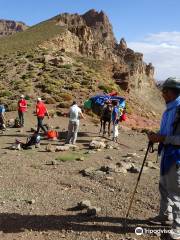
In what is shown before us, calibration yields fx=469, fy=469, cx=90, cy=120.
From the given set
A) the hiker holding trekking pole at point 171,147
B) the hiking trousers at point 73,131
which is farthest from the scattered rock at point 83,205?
the hiking trousers at point 73,131

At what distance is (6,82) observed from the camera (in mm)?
44625

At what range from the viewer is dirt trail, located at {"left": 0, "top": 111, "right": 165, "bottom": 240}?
7469mm

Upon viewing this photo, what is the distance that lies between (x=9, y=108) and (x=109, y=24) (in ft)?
493

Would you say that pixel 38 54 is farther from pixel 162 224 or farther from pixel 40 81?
pixel 162 224

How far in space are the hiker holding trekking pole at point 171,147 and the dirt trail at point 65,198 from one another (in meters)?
0.73

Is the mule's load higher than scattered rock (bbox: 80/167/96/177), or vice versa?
the mule's load

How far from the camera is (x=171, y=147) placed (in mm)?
6613

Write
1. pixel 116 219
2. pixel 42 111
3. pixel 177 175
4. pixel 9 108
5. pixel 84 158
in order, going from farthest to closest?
1. pixel 9 108
2. pixel 42 111
3. pixel 84 158
4. pixel 116 219
5. pixel 177 175

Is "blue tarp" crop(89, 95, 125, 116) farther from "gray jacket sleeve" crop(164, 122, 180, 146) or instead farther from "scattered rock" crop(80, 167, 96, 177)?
"gray jacket sleeve" crop(164, 122, 180, 146)

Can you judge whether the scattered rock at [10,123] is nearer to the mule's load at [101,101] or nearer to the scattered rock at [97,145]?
the mule's load at [101,101]

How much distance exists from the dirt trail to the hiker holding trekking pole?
2.40ft

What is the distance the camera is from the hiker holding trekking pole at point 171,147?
21.4 ft

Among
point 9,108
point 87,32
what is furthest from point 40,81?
point 87,32

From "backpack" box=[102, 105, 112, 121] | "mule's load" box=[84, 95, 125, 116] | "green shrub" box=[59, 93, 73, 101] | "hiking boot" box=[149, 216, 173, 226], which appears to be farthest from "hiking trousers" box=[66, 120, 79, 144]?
"green shrub" box=[59, 93, 73, 101]
